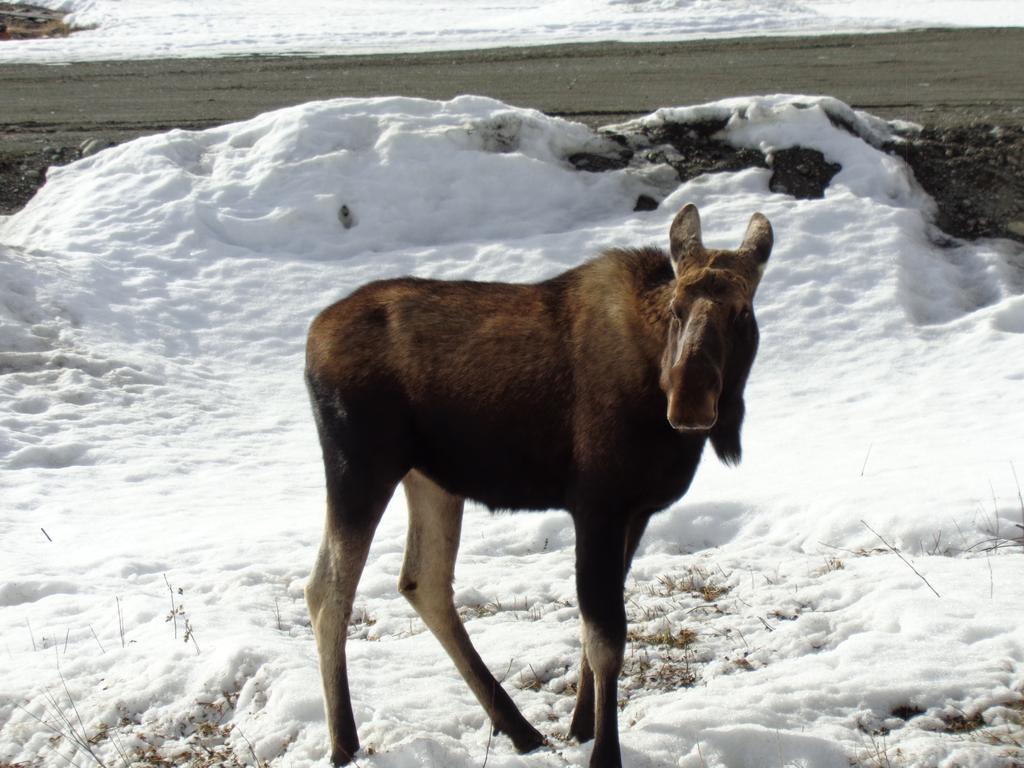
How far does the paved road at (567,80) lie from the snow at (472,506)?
10.6 ft

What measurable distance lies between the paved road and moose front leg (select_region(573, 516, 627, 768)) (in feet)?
38.4

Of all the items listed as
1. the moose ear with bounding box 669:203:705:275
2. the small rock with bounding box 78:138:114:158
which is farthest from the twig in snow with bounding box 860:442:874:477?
the small rock with bounding box 78:138:114:158

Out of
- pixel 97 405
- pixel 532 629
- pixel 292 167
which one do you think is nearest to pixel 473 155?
pixel 292 167

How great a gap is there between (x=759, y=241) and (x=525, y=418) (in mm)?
1075

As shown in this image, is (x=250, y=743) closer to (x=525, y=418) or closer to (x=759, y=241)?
(x=525, y=418)

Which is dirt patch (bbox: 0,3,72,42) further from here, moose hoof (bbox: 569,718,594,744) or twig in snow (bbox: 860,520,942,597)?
moose hoof (bbox: 569,718,594,744)

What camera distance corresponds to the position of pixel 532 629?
6152mm

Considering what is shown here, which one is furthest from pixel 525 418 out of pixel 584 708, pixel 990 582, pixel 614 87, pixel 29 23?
pixel 29 23

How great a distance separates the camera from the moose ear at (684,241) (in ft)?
14.5

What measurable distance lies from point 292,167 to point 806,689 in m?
9.87

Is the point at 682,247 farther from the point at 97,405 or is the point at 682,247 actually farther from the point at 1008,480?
the point at 97,405

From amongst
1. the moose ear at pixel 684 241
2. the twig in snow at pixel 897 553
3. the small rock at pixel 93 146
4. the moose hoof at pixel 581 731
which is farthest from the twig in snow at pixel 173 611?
the small rock at pixel 93 146

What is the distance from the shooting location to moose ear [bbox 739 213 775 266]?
448 cm

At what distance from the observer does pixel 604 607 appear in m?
4.48
